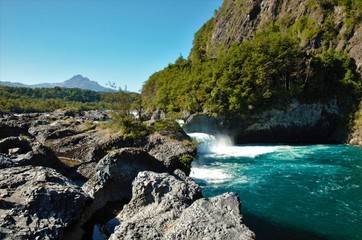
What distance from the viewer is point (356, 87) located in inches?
1786

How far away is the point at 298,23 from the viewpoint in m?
62.4

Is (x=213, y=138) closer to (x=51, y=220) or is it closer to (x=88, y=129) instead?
(x=88, y=129)

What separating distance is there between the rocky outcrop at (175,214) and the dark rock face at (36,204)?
175 centimetres

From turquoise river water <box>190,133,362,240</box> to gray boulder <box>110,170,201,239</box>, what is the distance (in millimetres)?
5396

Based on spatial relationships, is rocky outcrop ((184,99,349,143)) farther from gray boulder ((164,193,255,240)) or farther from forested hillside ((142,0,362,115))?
gray boulder ((164,193,255,240))

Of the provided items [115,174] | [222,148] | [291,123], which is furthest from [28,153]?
[291,123]

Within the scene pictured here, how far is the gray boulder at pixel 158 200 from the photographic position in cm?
1019

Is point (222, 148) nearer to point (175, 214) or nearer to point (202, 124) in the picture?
point (202, 124)

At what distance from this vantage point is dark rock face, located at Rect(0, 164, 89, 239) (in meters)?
8.16

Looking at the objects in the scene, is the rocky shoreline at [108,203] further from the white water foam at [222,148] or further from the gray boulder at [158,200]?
the white water foam at [222,148]

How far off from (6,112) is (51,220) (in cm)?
10123

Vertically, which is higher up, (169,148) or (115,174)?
(169,148)

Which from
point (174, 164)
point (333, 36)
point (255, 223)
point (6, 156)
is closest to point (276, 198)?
point (255, 223)

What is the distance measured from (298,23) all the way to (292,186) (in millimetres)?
51809
